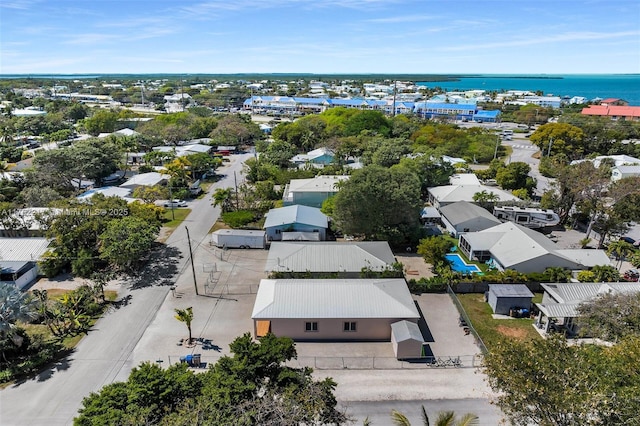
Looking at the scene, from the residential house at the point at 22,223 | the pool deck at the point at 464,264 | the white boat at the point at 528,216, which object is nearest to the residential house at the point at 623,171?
the white boat at the point at 528,216

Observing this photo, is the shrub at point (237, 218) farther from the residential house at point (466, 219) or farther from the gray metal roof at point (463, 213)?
the gray metal roof at point (463, 213)

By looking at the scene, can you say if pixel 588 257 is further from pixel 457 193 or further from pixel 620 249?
pixel 457 193

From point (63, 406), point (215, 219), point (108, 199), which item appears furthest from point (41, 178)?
point (63, 406)

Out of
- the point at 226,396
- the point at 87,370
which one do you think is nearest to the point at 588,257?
the point at 226,396

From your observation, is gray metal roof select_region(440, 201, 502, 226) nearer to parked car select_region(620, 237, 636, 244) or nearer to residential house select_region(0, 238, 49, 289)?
parked car select_region(620, 237, 636, 244)

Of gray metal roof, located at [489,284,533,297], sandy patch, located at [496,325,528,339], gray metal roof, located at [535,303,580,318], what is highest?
gray metal roof, located at [535,303,580,318]

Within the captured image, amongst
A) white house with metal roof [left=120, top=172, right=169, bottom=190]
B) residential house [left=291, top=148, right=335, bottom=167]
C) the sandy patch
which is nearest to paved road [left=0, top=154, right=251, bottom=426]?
the sandy patch
